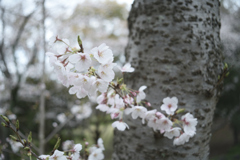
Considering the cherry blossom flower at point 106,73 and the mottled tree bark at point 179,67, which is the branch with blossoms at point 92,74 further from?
the mottled tree bark at point 179,67

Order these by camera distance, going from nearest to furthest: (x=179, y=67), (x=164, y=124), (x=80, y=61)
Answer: (x=80, y=61)
(x=164, y=124)
(x=179, y=67)

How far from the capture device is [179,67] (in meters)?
0.83

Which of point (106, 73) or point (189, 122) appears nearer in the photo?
point (106, 73)

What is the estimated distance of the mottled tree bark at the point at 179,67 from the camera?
819 mm

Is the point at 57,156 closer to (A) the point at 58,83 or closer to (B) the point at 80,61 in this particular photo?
(B) the point at 80,61

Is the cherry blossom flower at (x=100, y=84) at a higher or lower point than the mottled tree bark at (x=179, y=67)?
lower

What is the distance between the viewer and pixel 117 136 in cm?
100

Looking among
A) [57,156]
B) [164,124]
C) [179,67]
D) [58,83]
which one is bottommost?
[57,156]

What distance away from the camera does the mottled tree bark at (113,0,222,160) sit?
82 cm

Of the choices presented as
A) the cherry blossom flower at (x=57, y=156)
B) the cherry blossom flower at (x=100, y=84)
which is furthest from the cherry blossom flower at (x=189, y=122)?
the cherry blossom flower at (x=57, y=156)

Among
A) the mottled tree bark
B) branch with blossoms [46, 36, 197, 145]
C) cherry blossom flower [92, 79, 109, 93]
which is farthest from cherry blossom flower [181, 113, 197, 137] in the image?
cherry blossom flower [92, 79, 109, 93]

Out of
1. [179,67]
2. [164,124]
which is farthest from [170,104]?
[179,67]

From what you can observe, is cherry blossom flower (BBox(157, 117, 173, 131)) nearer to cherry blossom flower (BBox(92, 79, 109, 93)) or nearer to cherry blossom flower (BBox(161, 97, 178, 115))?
cherry blossom flower (BBox(161, 97, 178, 115))

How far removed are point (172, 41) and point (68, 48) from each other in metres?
0.52
